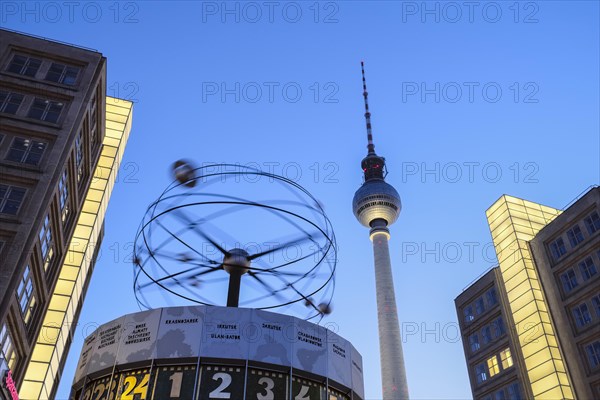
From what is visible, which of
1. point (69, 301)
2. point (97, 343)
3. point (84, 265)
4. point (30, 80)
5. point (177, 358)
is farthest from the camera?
point (84, 265)

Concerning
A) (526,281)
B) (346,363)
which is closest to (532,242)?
(526,281)

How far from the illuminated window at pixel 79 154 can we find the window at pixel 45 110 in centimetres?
238

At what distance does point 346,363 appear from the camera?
22391 mm

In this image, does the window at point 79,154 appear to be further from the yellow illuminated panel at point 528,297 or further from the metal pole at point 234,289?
the yellow illuminated panel at point 528,297

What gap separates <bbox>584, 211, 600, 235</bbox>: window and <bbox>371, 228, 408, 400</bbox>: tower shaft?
3045 inches

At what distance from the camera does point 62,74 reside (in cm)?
4856

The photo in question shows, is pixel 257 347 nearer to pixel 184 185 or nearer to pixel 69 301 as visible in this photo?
pixel 184 185

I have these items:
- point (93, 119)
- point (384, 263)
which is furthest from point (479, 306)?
point (384, 263)

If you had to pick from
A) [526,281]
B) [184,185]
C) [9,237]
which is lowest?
[184,185]

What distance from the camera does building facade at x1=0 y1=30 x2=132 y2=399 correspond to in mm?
37000

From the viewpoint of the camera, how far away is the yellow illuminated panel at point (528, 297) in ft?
171

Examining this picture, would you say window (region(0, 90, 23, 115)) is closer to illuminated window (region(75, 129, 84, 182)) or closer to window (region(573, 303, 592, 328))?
illuminated window (region(75, 129, 84, 182))

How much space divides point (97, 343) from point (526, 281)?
48145 millimetres

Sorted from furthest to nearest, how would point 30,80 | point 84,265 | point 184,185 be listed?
point 84,265, point 30,80, point 184,185
